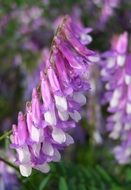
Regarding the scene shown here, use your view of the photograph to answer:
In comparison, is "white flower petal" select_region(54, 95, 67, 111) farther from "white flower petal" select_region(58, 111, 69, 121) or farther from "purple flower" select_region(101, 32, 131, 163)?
"purple flower" select_region(101, 32, 131, 163)

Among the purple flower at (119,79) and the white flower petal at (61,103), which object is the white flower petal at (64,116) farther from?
the purple flower at (119,79)

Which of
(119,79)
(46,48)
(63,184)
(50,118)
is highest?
(46,48)

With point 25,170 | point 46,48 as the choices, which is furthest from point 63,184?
point 46,48

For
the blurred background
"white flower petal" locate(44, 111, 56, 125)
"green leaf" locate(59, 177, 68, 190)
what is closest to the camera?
"white flower petal" locate(44, 111, 56, 125)

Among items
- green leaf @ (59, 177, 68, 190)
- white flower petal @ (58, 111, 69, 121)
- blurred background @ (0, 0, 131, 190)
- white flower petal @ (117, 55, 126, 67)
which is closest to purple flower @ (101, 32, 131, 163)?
white flower petal @ (117, 55, 126, 67)

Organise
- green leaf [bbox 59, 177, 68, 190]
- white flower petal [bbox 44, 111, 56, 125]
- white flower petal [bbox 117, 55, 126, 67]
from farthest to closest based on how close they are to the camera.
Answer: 1. white flower petal [bbox 117, 55, 126, 67]
2. green leaf [bbox 59, 177, 68, 190]
3. white flower petal [bbox 44, 111, 56, 125]

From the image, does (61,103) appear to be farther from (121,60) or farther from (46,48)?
(46,48)

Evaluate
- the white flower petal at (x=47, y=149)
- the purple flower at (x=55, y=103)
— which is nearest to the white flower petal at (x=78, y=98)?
the purple flower at (x=55, y=103)

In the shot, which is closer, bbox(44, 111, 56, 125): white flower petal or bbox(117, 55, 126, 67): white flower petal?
bbox(44, 111, 56, 125): white flower petal
